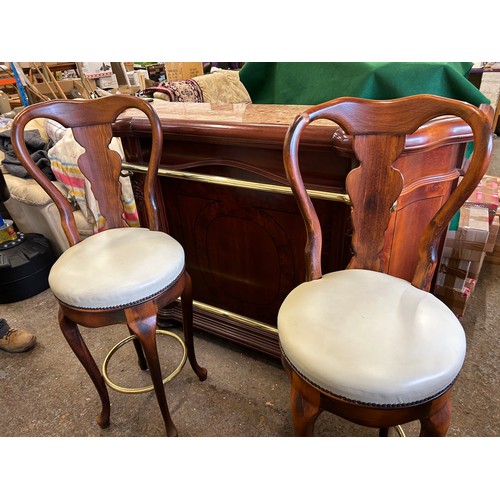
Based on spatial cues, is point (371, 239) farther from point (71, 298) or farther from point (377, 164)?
point (71, 298)

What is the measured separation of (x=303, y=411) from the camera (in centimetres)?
79

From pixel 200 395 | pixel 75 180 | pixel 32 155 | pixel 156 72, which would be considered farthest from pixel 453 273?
pixel 156 72

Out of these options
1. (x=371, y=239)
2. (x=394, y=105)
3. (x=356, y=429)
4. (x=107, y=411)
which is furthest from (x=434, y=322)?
(x=107, y=411)

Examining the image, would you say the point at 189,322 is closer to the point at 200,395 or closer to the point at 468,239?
the point at 200,395

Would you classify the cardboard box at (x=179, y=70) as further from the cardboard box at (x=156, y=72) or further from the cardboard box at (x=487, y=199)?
the cardboard box at (x=487, y=199)

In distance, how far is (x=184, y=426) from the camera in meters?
1.42

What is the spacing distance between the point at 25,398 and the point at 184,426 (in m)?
0.76

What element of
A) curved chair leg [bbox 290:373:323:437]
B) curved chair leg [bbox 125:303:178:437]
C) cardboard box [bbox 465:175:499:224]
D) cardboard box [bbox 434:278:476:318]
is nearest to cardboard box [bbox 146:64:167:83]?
cardboard box [bbox 465:175:499:224]

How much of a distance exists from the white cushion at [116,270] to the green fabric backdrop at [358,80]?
1.02 meters

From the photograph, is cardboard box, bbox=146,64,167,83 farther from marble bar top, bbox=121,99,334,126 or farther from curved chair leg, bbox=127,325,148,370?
curved chair leg, bbox=127,325,148,370

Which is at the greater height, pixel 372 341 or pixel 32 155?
pixel 372 341

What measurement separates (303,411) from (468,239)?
1385 millimetres

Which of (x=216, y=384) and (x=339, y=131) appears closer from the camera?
(x=339, y=131)

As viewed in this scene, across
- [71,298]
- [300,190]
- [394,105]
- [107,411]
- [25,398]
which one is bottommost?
[25,398]
